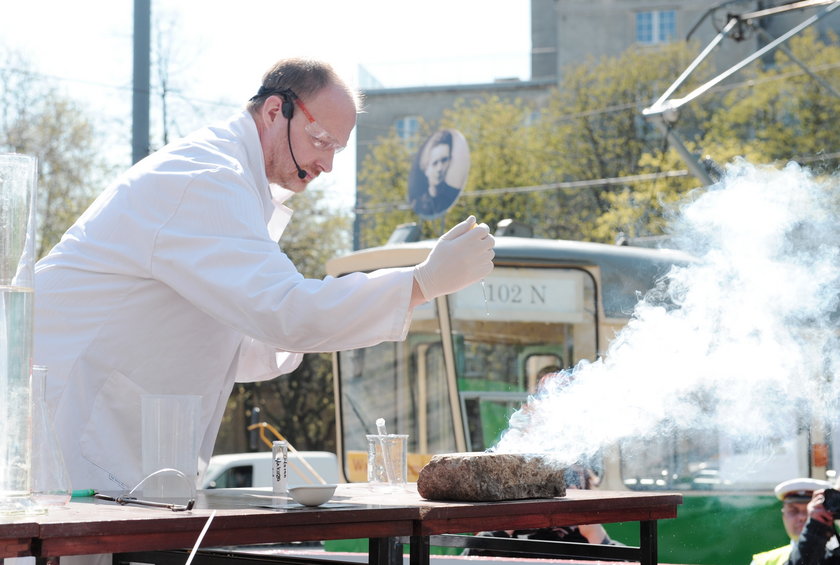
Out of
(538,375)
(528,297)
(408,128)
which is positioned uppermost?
(408,128)

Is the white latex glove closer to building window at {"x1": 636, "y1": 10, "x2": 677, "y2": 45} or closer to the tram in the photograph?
the tram

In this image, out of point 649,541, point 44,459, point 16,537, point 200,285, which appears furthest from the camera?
point 649,541

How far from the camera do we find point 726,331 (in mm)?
3795

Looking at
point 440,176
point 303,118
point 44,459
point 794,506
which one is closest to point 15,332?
point 44,459

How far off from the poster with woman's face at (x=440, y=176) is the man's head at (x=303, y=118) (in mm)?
7566

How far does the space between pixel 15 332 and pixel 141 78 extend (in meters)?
7.88

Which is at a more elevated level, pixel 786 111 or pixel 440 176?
pixel 786 111

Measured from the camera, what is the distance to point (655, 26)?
3731 cm

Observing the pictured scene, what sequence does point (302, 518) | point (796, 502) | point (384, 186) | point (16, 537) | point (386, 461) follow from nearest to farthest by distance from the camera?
point (16, 537) → point (302, 518) → point (386, 461) → point (796, 502) → point (384, 186)

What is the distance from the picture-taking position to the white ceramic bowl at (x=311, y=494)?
7.11ft

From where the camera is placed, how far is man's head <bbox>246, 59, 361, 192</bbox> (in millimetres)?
3111

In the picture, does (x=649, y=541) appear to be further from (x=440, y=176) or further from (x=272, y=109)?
(x=440, y=176)

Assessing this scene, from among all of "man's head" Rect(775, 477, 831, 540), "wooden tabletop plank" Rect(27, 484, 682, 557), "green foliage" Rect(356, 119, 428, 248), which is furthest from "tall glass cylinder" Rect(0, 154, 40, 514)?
"green foliage" Rect(356, 119, 428, 248)

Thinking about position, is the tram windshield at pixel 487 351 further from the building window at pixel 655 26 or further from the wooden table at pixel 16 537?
the building window at pixel 655 26
